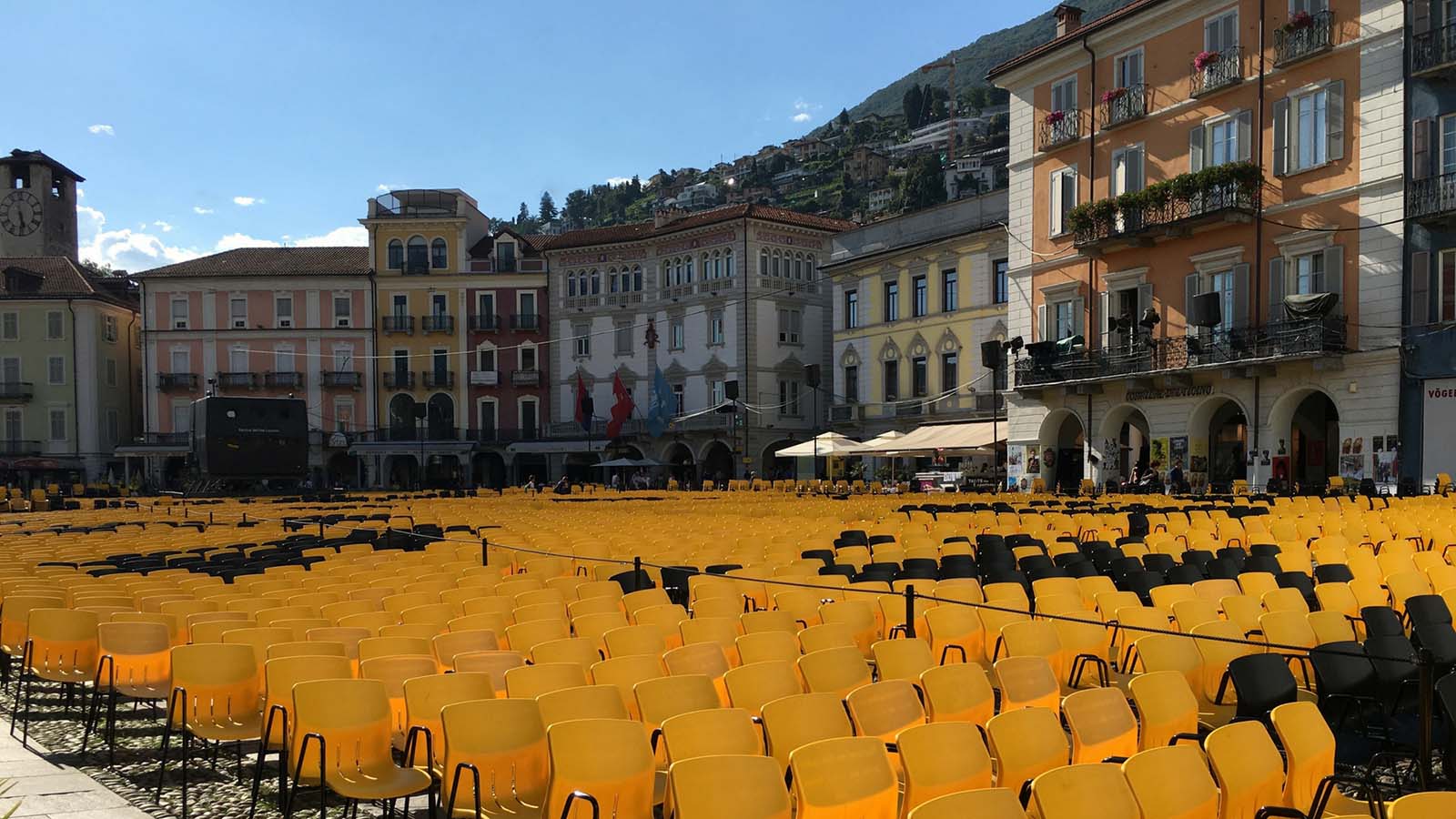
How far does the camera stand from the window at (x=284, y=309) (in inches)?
2307

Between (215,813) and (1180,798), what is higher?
(1180,798)

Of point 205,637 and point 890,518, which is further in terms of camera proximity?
point 890,518

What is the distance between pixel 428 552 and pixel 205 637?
20.7ft

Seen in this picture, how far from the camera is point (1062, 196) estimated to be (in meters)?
33.6

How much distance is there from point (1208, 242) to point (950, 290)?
13799mm

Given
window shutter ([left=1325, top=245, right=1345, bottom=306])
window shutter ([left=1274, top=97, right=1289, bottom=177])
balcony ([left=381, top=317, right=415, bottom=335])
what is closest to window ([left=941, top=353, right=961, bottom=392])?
window shutter ([left=1274, top=97, right=1289, bottom=177])

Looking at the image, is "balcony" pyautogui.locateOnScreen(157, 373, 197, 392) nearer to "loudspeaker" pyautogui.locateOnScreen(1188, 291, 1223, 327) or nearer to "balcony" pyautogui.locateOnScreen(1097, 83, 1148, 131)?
"balcony" pyautogui.locateOnScreen(1097, 83, 1148, 131)

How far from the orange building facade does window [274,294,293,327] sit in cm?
4019

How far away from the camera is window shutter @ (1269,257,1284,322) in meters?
27.2

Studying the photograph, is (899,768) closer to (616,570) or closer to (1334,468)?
(616,570)

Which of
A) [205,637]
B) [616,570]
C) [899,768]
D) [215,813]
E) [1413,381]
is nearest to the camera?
[899,768]

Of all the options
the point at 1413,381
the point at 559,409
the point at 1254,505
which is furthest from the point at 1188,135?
the point at 559,409

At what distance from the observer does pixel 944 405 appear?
139 ft

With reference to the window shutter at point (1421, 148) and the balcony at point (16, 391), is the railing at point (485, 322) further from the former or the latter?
the window shutter at point (1421, 148)
